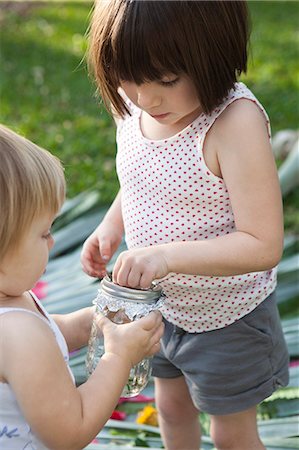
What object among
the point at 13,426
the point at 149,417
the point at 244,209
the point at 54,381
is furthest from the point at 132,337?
the point at 149,417

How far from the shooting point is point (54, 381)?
196 cm

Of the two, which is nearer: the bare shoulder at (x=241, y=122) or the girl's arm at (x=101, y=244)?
the bare shoulder at (x=241, y=122)

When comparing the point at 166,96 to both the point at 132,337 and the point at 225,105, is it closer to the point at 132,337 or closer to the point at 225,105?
the point at 225,105

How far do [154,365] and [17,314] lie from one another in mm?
826

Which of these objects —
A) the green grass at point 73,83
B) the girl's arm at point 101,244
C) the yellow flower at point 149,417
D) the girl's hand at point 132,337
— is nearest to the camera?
the girl's hand at point 132,337

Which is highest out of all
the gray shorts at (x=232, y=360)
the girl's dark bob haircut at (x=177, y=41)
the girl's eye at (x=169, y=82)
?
the girl's dark bob haircut at (x=177, y=41)

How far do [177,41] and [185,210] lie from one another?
0.49m

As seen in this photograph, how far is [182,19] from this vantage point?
218 cm

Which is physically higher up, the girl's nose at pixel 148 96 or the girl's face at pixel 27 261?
the girl's nose at pixel 148 96

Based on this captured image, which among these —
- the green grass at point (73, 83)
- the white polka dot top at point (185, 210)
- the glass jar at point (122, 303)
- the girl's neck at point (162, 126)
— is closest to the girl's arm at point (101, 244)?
the white polka dot top at point (185, 210)

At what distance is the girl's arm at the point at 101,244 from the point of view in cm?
273

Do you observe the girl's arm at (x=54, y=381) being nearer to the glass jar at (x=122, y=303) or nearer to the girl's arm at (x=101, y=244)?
the glass jar at (x=122, y=303)

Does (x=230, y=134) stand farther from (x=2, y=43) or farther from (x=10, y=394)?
(x=2, y=43)

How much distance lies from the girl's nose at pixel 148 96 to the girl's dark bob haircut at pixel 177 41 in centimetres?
3
